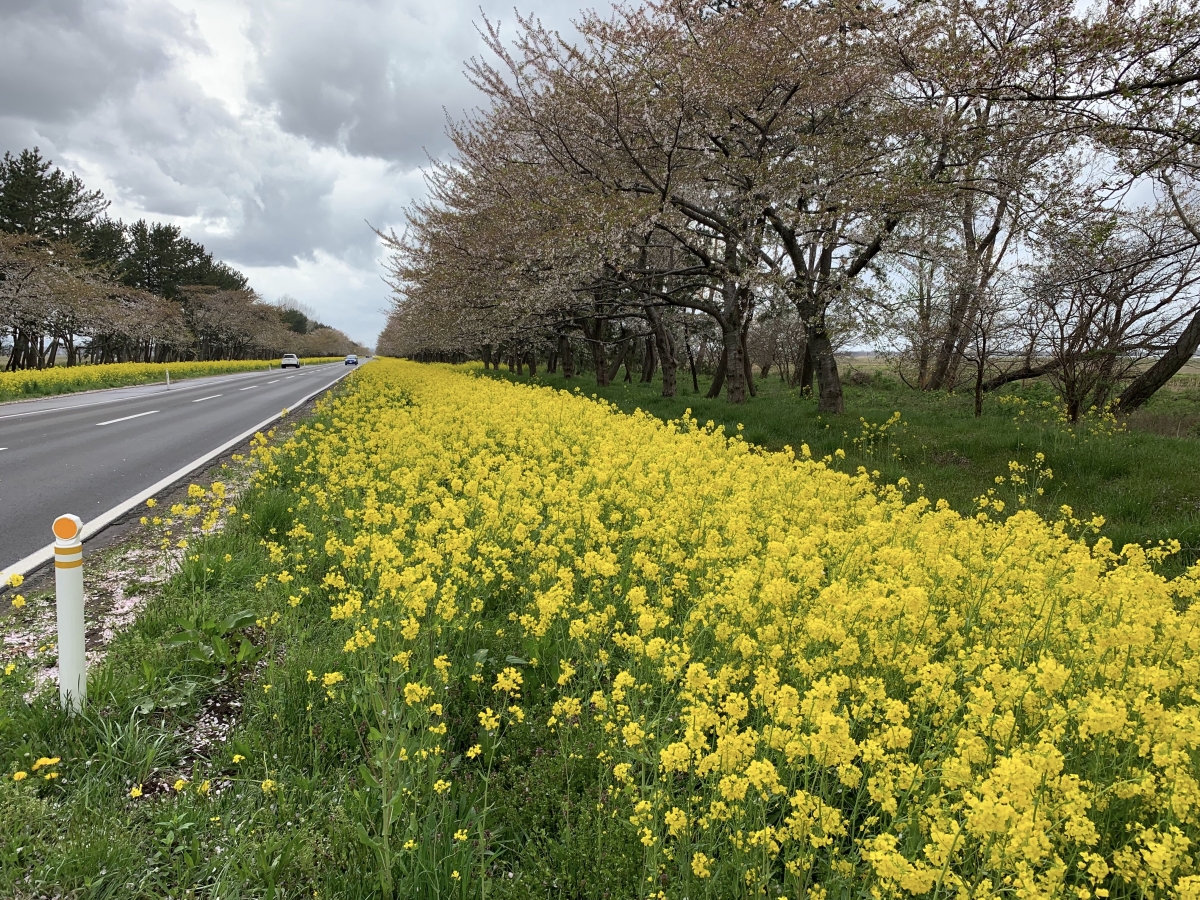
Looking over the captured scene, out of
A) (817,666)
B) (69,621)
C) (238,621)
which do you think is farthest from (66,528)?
(817,666)

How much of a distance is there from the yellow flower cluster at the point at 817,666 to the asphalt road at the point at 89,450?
3006mm

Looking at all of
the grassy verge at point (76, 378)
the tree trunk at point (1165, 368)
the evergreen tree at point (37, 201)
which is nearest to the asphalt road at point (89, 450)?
the grassy verge at point (76, 378)

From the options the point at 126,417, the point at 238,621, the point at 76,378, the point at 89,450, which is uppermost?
the point at 76,378

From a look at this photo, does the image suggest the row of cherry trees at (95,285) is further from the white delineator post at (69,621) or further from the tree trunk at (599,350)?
the white delineator post at (69,621)

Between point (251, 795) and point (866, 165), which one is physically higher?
point (866, 165)

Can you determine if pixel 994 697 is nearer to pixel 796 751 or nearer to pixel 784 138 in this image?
pixel 796 751

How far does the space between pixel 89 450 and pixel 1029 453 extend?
1561 centimetres

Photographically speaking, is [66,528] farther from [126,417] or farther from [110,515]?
[126,417]

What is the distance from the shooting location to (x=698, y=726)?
2.45 meters

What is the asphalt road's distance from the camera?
681cm

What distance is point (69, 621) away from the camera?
317 cm

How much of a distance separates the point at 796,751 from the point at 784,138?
47.7 feet

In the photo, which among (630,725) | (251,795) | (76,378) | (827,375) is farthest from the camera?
(76,378)

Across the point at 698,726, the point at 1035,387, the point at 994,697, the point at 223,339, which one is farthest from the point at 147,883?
the point at 223,339
